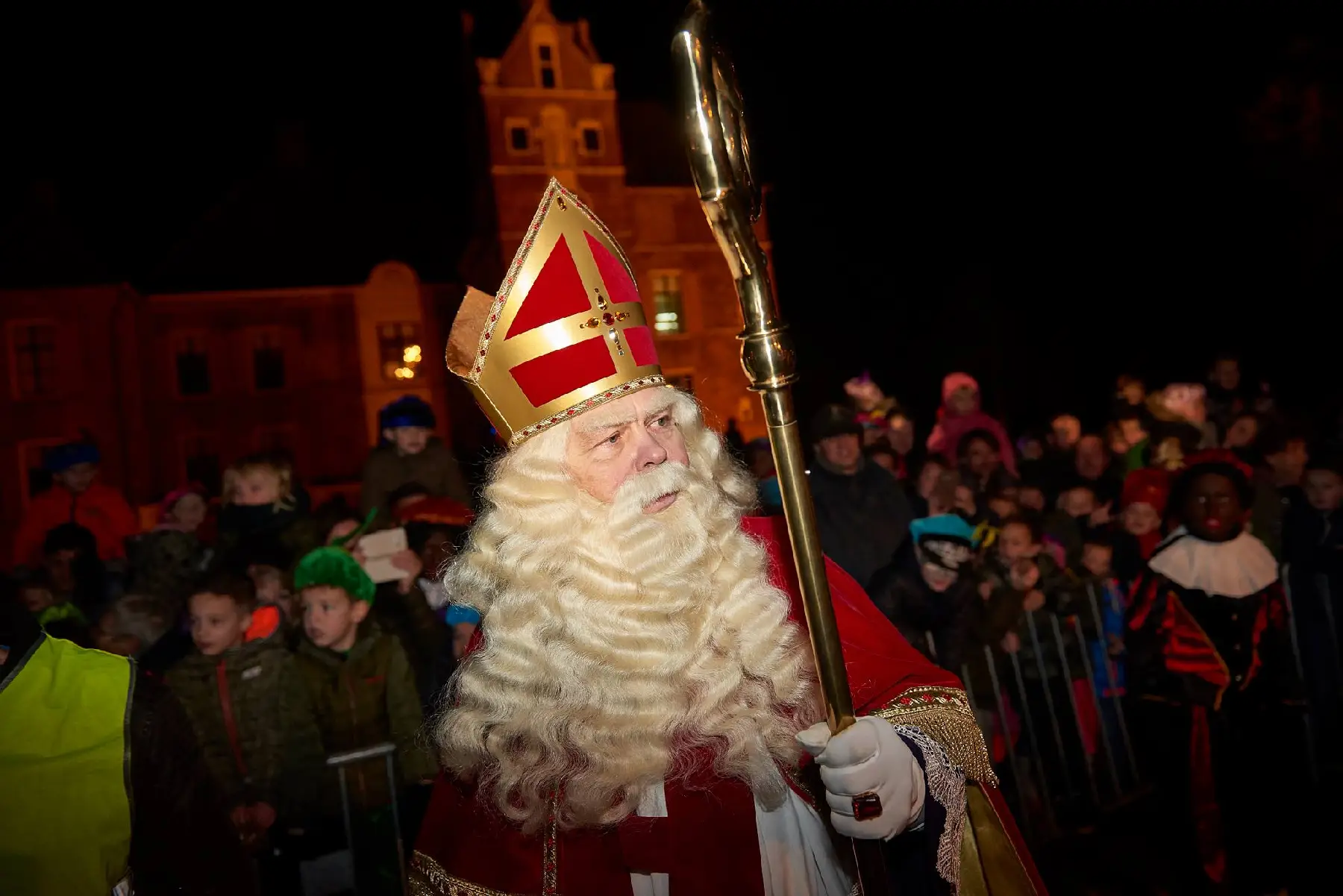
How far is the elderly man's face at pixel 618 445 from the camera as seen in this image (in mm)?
2363

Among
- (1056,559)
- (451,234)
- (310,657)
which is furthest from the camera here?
(451,234)

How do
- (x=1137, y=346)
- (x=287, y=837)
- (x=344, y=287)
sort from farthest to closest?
(x=344, y=287) → (x=1137, y=346) → (x=287, y=837)

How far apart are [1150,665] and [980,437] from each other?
3053 mm

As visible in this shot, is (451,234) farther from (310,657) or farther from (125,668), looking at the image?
(125,668)

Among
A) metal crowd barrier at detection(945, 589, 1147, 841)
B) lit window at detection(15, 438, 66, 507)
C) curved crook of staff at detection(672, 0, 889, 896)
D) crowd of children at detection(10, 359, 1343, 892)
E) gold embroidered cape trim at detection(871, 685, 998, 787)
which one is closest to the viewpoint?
curved crook of staff at detection(672, 0, 889, 896)

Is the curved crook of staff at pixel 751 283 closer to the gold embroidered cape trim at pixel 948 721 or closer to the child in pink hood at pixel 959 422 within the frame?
the gold embroidered cape trim at pixel 948 721

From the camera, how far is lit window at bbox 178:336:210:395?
23.0 meters

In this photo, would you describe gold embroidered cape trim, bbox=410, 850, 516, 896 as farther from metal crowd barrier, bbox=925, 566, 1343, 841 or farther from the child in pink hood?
the child in pink hood

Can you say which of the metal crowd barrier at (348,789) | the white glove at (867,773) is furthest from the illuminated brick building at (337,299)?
the white glove at (867,773)

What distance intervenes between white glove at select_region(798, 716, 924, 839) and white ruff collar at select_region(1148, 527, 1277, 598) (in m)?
3.58

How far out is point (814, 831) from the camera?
90.8 inches

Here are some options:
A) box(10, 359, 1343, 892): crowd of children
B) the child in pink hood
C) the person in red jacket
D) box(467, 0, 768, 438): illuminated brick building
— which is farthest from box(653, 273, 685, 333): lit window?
the person in red jacket

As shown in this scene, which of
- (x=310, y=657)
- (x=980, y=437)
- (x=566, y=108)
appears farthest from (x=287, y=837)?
(x=566, y=108)

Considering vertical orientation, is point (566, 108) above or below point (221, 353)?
above
